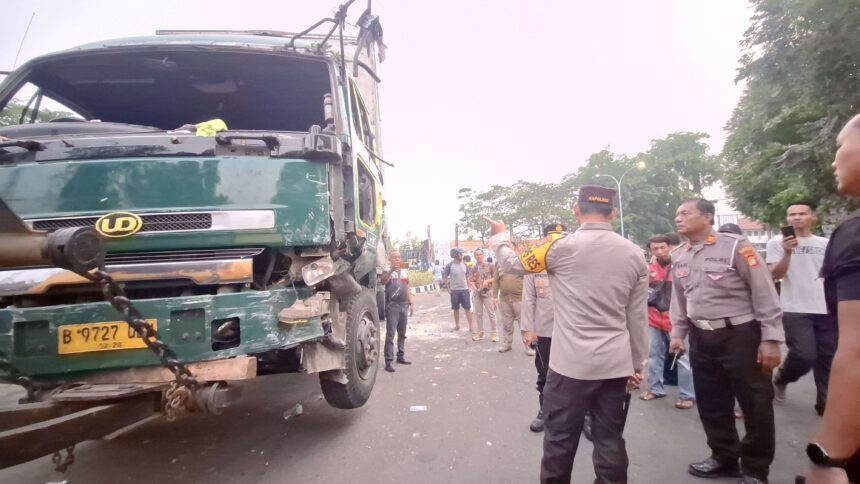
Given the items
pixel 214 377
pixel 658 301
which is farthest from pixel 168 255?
pixel 658 301

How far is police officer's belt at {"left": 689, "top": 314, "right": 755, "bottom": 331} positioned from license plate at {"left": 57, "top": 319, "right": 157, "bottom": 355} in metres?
3.14

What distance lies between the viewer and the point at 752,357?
8.00 ft

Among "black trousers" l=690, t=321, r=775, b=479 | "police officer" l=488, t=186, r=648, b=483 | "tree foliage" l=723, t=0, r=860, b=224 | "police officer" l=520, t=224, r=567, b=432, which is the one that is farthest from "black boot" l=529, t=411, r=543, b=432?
"tree foliage" l=723, t=0, r=860, b=224

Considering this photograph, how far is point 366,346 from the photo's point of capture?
3311 millimetres

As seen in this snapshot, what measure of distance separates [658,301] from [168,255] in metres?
4.32

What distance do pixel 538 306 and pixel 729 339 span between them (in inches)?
51.9

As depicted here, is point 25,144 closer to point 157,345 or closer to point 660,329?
point 157,345

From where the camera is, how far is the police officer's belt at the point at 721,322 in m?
2.47

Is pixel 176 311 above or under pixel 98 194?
under

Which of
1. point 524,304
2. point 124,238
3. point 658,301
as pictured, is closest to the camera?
point 124,238

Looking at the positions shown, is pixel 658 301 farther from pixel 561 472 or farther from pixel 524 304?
pixel 561 472

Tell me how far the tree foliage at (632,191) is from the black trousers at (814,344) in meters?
27.0

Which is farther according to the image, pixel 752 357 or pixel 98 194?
pixel 752 357

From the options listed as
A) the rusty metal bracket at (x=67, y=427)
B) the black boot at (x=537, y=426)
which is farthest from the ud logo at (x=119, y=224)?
the black boot at (x=537, y=426)
